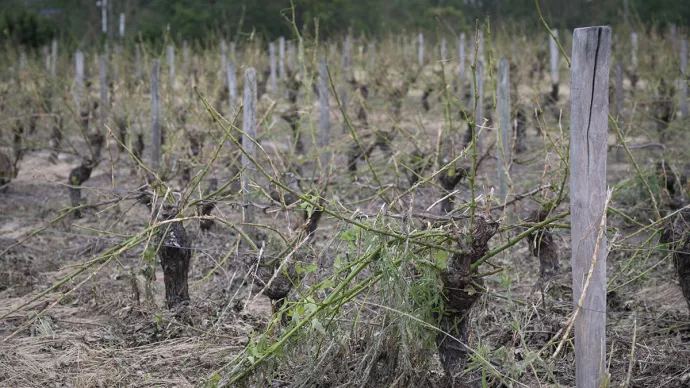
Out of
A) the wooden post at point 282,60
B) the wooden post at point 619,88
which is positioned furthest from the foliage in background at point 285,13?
the wooden post at point 619,88

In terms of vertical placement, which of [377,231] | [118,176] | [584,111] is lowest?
[118,176]

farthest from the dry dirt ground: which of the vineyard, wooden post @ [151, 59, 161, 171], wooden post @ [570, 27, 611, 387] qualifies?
wooden post @ [151, 59, 161, 171]

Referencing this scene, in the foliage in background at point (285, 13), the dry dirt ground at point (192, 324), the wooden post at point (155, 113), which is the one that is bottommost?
the dry dirt ground at point (192, 324)

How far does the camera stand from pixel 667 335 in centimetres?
362

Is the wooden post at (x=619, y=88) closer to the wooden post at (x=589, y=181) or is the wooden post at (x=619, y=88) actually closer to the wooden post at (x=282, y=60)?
the wooden post at (x=282, y=60)

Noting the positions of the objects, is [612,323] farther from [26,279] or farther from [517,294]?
[26,279]

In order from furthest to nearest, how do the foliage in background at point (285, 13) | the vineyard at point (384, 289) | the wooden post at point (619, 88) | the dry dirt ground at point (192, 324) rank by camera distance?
the foliage in background at point (285, 13) < the wooden post at point (619, 88) < the dry dirt ground at point (192, 324) < the vineyard at point (384, 289)

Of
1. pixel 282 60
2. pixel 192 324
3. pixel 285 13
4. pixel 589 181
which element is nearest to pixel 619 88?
pixel 282 60

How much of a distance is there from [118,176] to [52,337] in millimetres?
5111

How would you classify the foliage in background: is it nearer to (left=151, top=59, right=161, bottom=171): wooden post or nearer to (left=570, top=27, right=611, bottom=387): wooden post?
(left=151, top=59, right=161, bottom=171): wooden post

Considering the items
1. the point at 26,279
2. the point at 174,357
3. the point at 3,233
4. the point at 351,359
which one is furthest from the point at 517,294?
the point at 3,233

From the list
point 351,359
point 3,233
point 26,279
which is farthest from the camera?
point 3,233

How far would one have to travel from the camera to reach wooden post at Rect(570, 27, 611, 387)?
7.69 ft

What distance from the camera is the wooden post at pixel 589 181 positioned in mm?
2344
